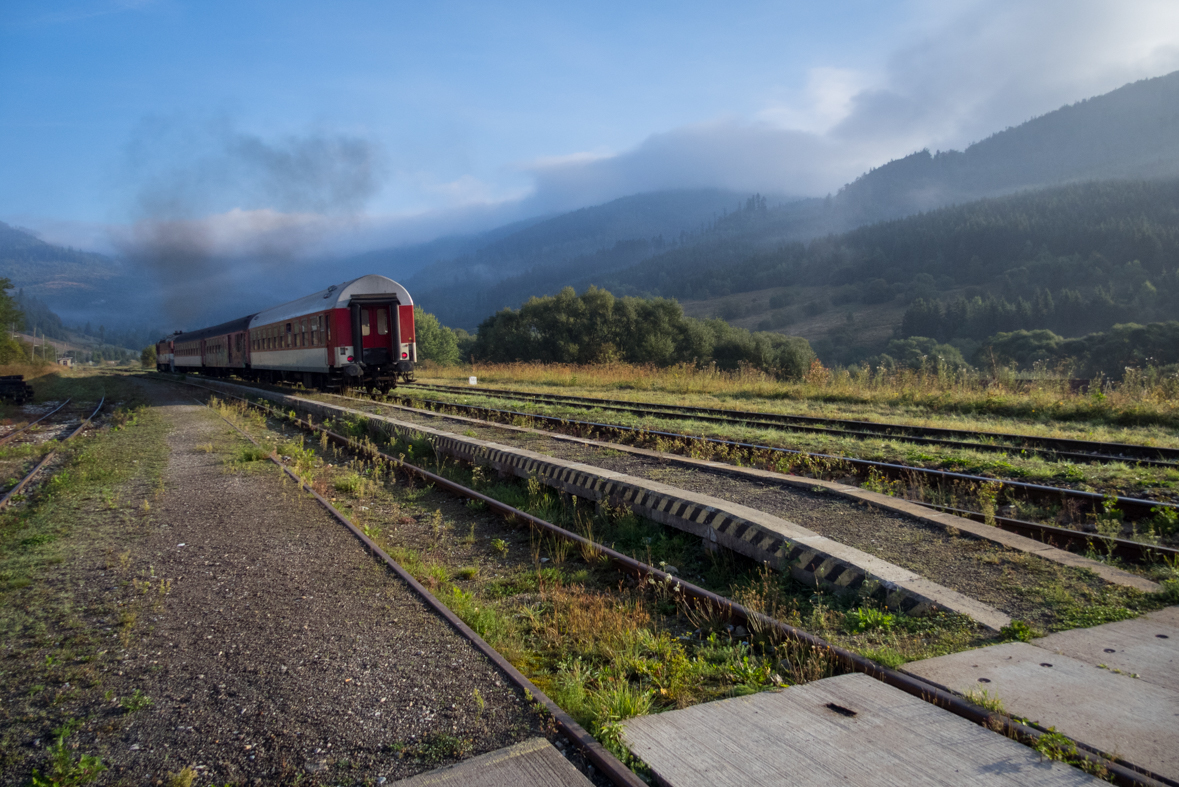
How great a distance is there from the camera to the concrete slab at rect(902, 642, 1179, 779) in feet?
8.81

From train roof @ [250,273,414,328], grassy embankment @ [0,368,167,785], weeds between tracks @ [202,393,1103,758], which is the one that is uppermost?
train roof @ [250,273,414,328]

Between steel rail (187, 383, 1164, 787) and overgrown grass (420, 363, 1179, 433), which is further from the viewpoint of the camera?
overgrown grass (420, 363, 1179, 433)

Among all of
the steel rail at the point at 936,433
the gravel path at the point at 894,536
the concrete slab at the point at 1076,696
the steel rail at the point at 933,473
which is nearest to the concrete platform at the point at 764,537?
the gravel path at the point at 894,536

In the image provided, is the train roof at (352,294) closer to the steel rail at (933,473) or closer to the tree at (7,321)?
the steel rail at (933,473)

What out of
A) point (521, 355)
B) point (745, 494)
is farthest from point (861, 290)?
point (745, 494)

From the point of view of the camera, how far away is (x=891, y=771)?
2592 millimetres

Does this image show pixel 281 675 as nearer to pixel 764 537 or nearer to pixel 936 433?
pixel 764 537

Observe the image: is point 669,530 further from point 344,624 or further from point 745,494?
→ point 344,624

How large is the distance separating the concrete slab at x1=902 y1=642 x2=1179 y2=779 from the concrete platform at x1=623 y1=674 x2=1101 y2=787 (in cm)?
28

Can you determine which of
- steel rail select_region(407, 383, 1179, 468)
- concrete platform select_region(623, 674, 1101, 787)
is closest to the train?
steel rail select_region(407, 383, 1179, 468)

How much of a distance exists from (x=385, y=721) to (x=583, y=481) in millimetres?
4861

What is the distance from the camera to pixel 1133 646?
3.66 meters

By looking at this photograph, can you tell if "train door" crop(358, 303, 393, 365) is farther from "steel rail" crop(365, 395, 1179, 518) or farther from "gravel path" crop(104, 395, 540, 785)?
"gravel path" crop(104, 395, 540, 785)

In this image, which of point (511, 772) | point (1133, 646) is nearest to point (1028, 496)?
point (1133, 646)
